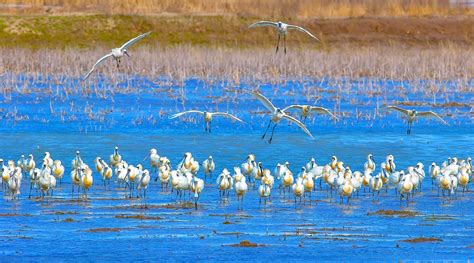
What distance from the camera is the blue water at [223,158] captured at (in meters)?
11.7

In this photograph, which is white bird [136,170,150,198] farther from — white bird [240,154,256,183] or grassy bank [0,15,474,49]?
grassy bank [0,15,474,49]

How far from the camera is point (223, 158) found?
1861 centimetres

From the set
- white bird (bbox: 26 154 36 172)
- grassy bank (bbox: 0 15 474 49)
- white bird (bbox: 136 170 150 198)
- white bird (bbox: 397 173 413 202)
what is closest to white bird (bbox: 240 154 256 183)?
white bird (bbox: 136 170 150 198)

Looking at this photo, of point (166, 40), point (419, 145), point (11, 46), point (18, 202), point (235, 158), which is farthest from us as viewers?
point (166, 40)

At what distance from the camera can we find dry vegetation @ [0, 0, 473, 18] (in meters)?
46.7

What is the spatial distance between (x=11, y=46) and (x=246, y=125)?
2018 centimetres

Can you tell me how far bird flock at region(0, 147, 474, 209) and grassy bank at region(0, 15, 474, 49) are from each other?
26.2 meters

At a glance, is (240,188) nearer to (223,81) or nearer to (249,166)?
(249,166)

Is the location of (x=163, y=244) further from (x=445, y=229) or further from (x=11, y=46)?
(x=11, y=46)

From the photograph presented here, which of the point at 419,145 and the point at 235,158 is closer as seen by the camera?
the point at 235,158

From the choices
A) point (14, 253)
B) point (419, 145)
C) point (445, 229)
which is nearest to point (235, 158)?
point (419, 145)

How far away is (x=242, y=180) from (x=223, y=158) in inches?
159

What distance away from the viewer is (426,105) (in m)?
26.0

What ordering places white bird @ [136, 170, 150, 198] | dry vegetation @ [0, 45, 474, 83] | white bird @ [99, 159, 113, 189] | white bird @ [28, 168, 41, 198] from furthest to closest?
1. dry vegetation @ [0, 45, 474, 83]
2. white bird @ [99, 159, 113, 189]
3. white bird @ [136, 170, 150, 198]
4. white bird @ [28, 168, 41, 198]
